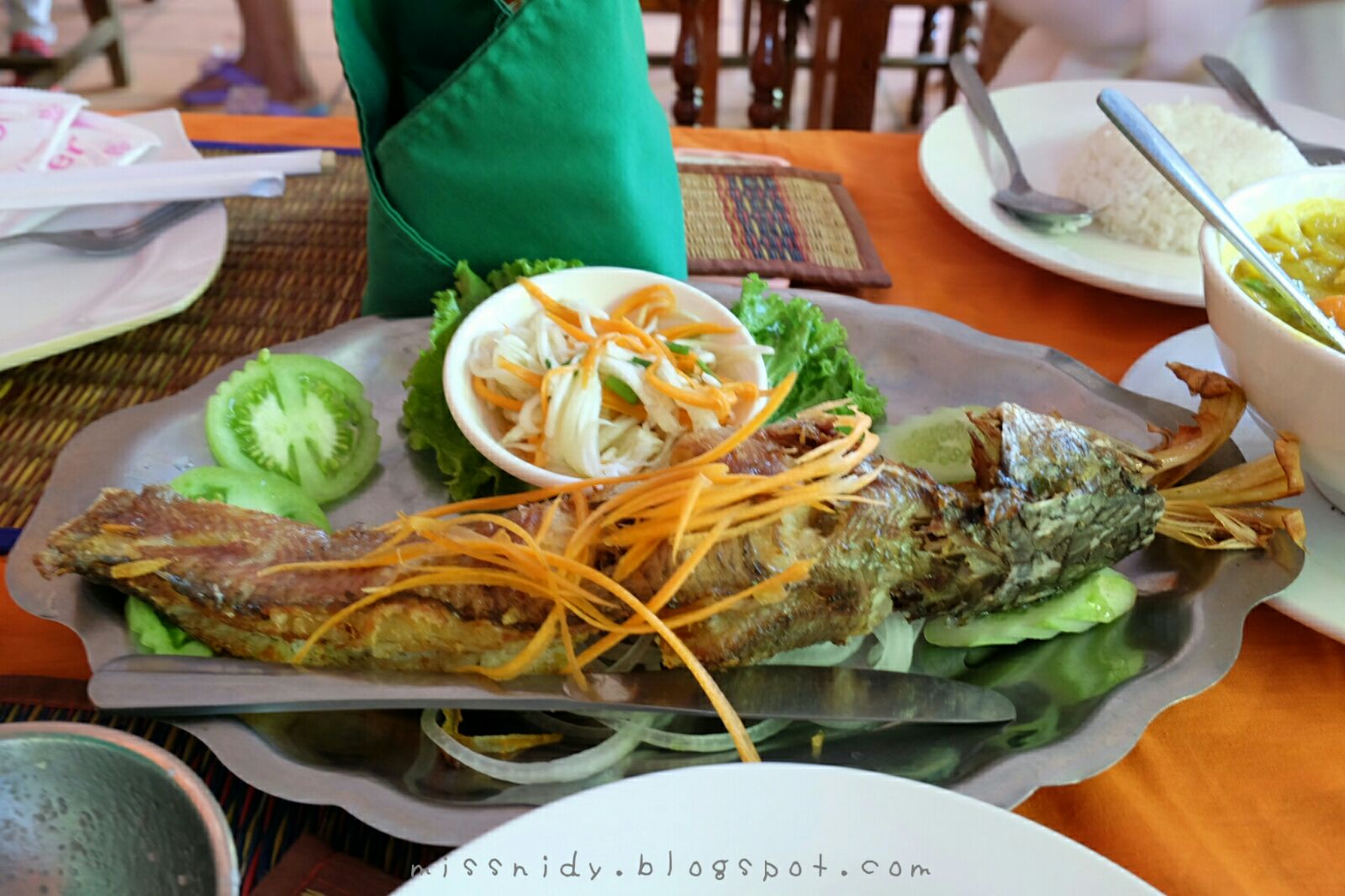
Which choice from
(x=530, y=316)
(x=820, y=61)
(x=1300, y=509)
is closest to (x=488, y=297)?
(x=530, y=316)

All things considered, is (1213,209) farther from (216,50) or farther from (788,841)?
(216,50)

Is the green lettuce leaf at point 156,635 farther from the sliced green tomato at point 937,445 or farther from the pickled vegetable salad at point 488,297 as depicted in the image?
the sliced green tomato at point 937,445

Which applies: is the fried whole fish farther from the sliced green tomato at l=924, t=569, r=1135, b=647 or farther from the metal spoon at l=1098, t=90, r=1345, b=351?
the metal spoon at l=1098, t=90, r=1345, b=351

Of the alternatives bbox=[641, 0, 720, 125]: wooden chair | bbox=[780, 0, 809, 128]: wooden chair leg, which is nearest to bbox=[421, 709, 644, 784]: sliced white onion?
bbox=[641, 0, 720, 125]: wooden chair

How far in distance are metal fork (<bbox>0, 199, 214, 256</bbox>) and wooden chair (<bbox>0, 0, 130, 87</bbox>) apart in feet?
10.9

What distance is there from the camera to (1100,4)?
220 cm

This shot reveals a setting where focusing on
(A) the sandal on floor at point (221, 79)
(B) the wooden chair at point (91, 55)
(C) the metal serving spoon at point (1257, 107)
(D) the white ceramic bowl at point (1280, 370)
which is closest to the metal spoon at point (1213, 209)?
(D) the white ceramic bowl at point (1280, 370)

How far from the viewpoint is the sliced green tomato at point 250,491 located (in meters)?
0.88

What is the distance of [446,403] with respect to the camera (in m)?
1.07

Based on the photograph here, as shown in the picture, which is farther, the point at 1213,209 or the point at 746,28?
the point at 746,28

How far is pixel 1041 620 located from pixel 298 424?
0.84 m

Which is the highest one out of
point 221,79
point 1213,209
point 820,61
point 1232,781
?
point 1213,209

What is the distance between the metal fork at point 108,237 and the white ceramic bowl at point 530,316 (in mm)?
631

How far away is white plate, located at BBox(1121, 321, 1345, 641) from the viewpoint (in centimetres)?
85
